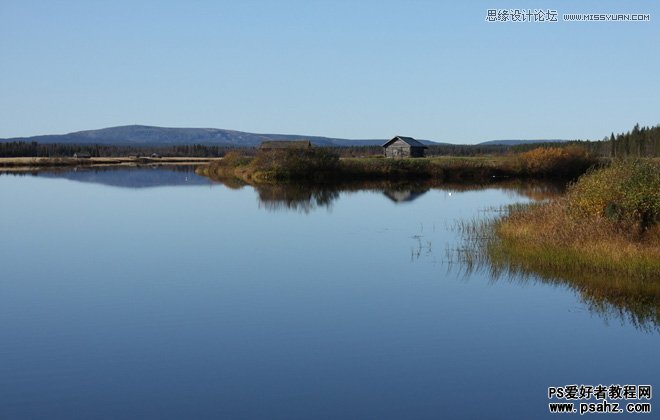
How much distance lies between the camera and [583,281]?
851 inches

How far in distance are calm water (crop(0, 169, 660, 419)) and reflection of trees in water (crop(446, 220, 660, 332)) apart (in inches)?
14.2

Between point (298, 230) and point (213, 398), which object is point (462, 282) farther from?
point (298, 230)

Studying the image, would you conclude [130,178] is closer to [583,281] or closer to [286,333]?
[583,281]

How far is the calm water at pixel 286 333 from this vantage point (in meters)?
13.1

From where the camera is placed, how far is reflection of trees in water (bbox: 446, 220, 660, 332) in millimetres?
18547

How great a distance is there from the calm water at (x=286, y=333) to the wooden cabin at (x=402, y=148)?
70.8 m

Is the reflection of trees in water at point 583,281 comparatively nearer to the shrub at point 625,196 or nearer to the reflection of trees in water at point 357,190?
the shrub at point 625,196

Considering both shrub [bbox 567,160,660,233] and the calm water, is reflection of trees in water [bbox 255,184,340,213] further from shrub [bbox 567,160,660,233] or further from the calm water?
shrub [bbox 567,160,660,233]

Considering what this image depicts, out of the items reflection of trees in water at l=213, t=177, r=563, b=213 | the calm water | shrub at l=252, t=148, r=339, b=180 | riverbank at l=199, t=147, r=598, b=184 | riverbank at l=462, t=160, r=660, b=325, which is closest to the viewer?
the calm water

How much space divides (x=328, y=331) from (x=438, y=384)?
408 cm

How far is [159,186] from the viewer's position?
75688 mm

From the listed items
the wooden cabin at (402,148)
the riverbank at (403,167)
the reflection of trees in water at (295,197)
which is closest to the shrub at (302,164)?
the riverbank at (403,167)

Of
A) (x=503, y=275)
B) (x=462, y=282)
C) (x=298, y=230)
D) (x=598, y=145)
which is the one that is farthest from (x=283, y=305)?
(x=598, y=145)

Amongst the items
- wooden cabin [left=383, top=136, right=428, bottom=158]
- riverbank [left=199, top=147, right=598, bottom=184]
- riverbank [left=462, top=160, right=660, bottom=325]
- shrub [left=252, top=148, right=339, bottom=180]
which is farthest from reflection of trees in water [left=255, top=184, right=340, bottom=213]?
wooden cabin [left=383, top=136, right=428, bottom=158]
